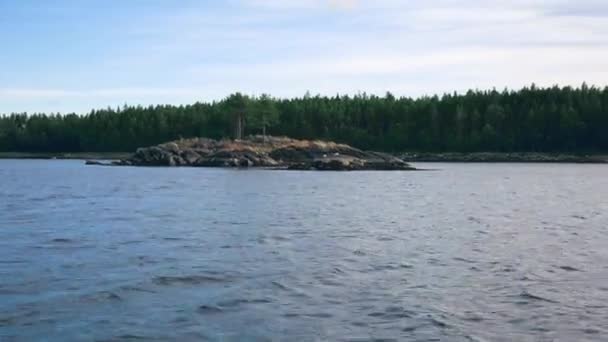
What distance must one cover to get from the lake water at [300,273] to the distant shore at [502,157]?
116 m

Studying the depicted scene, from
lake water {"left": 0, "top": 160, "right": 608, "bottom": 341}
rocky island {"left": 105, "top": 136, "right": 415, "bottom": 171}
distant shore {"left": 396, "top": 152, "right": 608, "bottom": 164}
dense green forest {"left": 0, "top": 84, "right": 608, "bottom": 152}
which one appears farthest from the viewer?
dense green forest {"left": 0, "top": 84, "right": 608, "bottom": 152}

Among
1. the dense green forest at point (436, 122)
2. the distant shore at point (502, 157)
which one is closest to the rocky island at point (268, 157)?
the dense green forest at point (436, 122)

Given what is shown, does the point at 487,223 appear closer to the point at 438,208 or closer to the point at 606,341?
the point at 438,208

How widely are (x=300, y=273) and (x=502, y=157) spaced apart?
477 ft

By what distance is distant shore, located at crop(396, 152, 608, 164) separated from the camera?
15850 centimetres

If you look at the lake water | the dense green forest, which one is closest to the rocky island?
the dense green forest

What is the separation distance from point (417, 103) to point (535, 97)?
1051 inches

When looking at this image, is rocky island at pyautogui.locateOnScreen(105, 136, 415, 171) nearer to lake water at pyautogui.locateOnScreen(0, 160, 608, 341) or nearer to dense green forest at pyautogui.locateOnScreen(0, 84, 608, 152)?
dense green forest at pyautogui.locateOnScreen(0, 84, 608, 152)

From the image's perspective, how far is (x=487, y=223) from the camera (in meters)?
39.7

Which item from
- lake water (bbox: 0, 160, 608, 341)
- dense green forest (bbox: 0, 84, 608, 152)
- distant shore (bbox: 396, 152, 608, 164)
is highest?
dense green forest (bbox: 0, 84, 608, 152)

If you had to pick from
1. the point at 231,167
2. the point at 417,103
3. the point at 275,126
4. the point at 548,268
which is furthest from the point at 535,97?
the point at 548,268

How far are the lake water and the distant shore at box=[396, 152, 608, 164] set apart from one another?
116 metres

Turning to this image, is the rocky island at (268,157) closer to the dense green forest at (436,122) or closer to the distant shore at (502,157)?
the dense green forest at (436,122)

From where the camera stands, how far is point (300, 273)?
23906 mm
